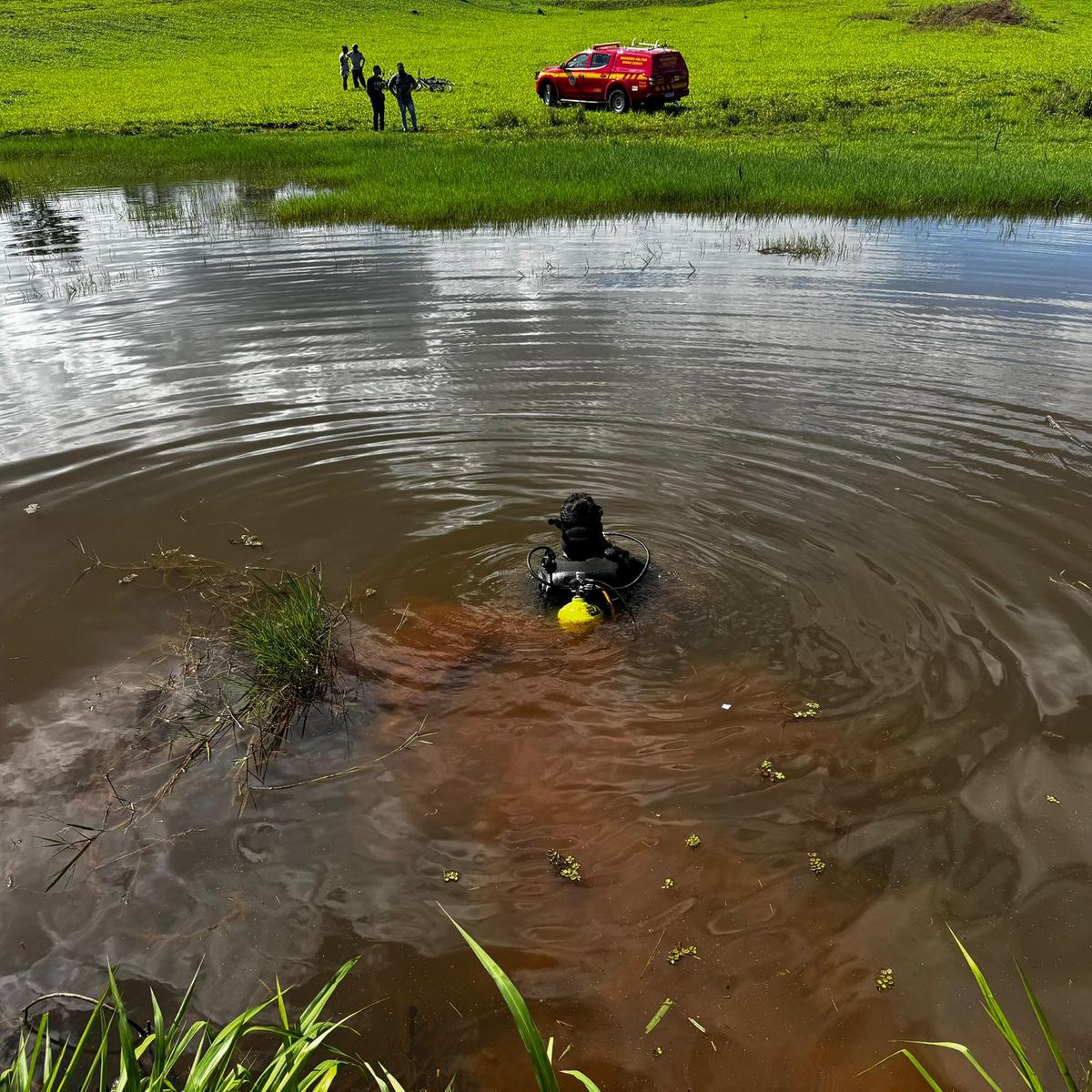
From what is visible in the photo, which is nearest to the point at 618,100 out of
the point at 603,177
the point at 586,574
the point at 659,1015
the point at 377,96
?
the point at 377,96

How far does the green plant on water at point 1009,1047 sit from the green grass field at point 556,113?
16559 millimetres

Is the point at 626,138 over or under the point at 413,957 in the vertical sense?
over

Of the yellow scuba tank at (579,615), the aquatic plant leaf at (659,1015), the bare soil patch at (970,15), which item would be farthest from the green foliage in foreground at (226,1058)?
the bare soil patch at (970,15)

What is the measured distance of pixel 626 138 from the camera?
25234 mm

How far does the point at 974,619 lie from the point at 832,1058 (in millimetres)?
3056

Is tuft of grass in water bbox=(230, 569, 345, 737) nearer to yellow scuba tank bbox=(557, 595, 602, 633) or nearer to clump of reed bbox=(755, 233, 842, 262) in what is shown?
yellow scuba tank bbox=(557, 595, 602, 633)

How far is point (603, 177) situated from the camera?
18766mm

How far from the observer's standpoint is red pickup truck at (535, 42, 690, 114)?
29844 millimetres

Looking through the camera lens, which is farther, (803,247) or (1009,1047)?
(803,247)

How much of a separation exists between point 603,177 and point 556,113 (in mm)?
12513

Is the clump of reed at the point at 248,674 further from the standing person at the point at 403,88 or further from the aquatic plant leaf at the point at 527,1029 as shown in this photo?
the standing person at the point at 403,88

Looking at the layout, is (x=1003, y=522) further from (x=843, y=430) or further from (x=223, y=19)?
(x=223, y=19)

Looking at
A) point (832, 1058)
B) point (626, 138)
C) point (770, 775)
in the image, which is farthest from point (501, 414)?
point (626, 138)

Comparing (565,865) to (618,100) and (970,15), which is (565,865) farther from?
(970,15)
